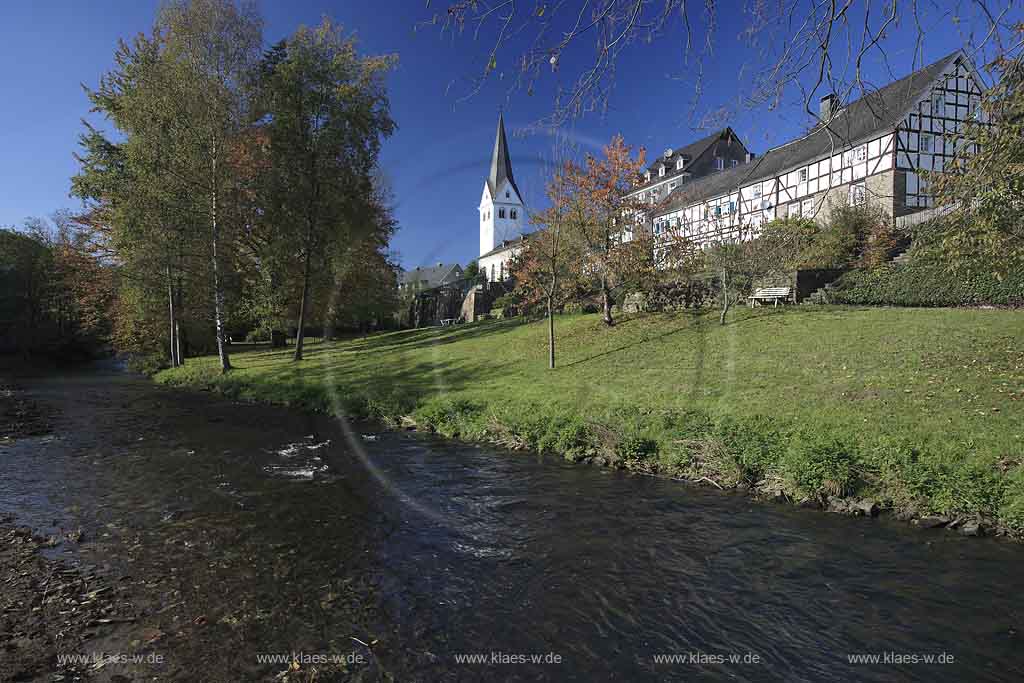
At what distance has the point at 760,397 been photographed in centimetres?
1245

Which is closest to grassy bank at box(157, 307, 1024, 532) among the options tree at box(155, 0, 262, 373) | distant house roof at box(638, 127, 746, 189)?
tree at box(155, 0, 262, 373)

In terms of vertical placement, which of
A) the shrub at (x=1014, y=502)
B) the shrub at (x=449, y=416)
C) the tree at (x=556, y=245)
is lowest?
the shrub at (x=1014, y=502)

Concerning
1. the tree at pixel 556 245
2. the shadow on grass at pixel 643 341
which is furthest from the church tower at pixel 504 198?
the shadow on grass at pixel 643 341

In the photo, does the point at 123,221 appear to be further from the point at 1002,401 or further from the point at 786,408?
the point at 1002,401

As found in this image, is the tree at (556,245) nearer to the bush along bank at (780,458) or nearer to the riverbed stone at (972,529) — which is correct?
the bush along bank at (780,458)

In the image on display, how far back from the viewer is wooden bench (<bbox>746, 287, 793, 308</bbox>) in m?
24.3

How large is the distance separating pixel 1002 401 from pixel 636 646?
9943 mm

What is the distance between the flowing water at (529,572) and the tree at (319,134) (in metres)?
17.9

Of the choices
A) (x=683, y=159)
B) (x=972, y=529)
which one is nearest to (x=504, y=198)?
(x=972, y=529)

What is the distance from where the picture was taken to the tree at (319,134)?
1002 inches

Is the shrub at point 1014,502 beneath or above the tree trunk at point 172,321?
beneath

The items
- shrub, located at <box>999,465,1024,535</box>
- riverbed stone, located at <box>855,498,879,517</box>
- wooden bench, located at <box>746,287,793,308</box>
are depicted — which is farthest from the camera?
wooden bench, located at <box>746,287,793,308</box>

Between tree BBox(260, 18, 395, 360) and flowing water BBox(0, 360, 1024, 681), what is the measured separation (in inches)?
706

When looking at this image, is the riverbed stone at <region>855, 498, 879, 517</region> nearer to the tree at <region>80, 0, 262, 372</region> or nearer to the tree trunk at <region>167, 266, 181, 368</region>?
the tree at <region>80, 0, 262, 372</region>
